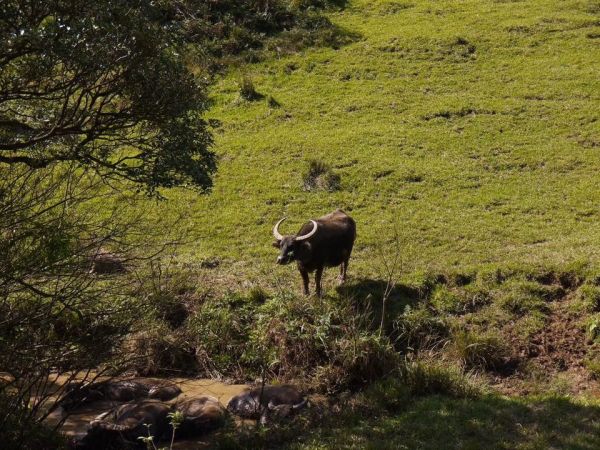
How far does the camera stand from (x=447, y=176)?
59.3 ft

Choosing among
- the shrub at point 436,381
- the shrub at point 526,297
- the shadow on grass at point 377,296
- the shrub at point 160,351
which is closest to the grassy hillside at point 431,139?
the shadow on grass at point 377,296

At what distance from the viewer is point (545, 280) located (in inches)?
515

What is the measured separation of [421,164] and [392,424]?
35.1ft

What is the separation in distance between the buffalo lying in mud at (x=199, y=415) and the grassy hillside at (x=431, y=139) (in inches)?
182

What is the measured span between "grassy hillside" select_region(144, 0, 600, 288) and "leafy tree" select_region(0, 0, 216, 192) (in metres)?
5.27

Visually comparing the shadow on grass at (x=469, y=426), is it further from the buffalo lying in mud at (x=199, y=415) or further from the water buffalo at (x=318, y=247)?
the water buffalo at (x=318, y=247)

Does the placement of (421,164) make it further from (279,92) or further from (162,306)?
(162,306)

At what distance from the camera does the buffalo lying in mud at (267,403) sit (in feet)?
32.3

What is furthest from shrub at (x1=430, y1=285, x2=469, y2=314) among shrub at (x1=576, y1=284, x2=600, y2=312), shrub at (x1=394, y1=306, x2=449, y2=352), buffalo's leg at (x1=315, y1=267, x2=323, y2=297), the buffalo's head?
the buffalo's head

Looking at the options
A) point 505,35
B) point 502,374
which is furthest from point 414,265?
point 505,35

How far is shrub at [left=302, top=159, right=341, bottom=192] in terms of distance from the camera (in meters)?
18.0

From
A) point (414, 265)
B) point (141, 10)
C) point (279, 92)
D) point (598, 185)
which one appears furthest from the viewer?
point (279, 92)

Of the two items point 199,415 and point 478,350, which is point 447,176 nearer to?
point 478,350

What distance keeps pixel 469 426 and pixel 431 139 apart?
12229mm
